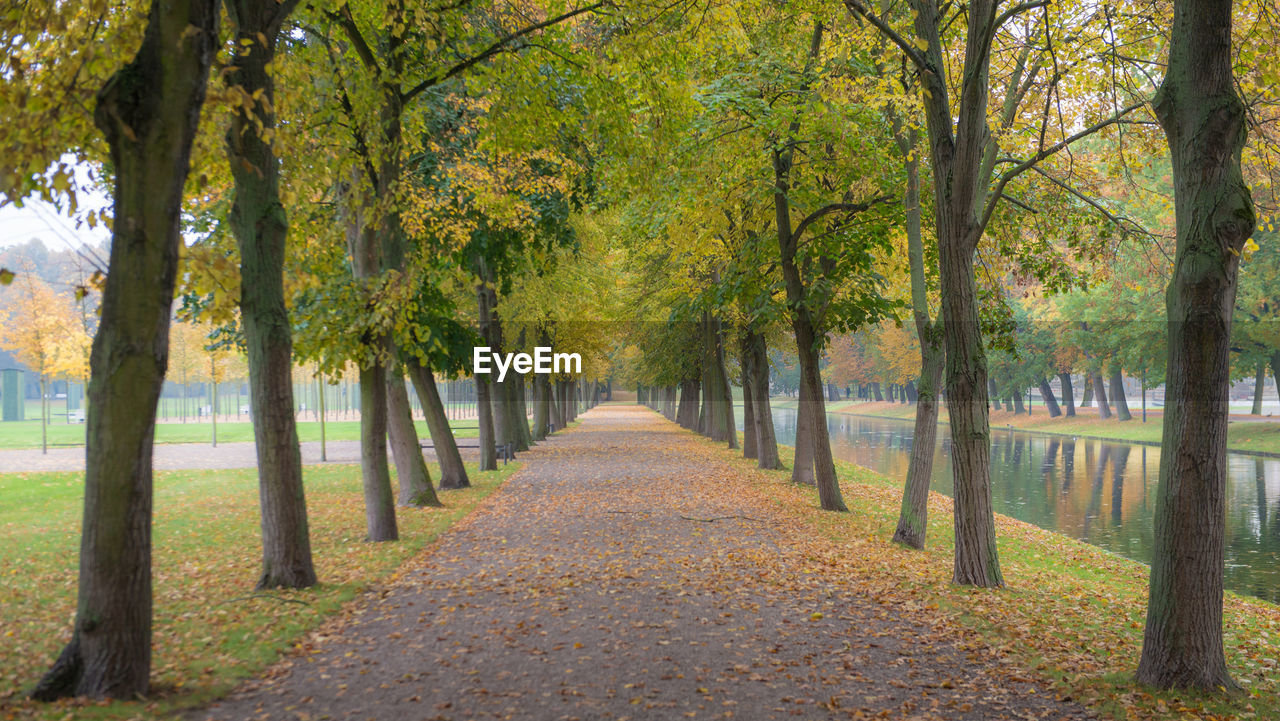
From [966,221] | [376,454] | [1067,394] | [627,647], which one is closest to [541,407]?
[376,454]

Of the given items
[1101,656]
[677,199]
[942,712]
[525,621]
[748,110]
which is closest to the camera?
[942,712]

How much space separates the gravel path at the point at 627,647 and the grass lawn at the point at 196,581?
0.33 m

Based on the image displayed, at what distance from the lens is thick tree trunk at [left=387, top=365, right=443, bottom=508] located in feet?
45.5

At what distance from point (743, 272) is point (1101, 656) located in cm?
1068

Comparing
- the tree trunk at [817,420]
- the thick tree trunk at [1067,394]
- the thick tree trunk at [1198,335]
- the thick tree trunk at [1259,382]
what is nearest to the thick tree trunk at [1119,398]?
the thick tree trunk at [1067,394]

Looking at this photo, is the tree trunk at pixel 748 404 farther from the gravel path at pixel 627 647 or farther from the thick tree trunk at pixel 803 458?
the gravel path at pixel 627 647

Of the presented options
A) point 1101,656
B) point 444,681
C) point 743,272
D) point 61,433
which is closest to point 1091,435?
point 743,272

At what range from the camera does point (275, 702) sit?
5.40m

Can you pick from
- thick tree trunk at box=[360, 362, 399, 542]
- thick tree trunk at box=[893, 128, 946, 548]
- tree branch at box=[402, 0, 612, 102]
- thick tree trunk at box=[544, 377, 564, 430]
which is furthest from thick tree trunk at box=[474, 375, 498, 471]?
thick tree trunk at box=[544, 377, 564, 430]

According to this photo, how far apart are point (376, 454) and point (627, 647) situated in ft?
18.9

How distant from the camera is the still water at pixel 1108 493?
1429 cm

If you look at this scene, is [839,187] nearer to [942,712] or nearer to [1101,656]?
[1101,656]
